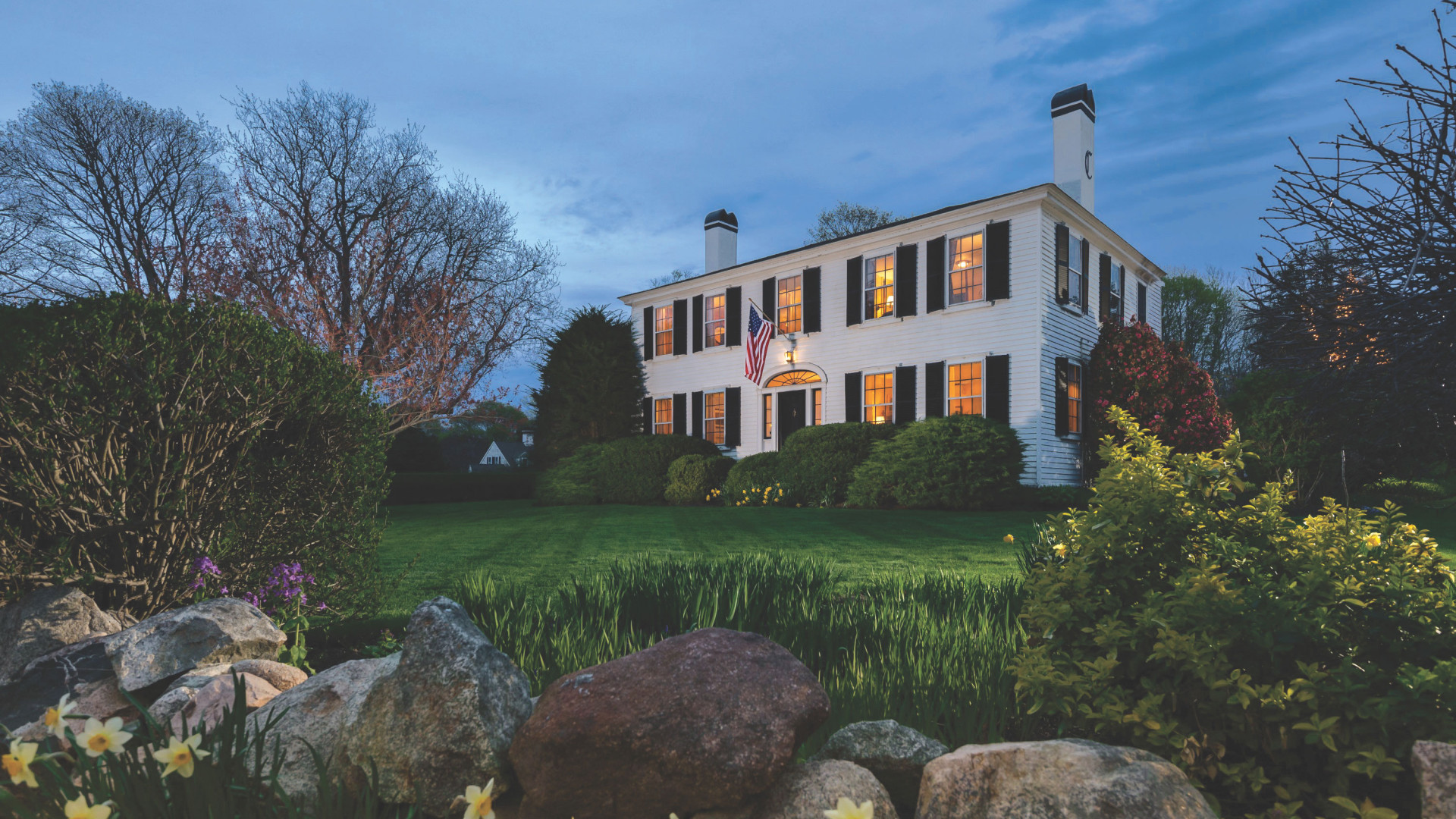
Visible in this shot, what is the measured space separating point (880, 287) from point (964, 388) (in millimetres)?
3200

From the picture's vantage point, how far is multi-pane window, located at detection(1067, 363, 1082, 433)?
14.8 meters

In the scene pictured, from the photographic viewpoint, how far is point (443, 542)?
8.98 metres

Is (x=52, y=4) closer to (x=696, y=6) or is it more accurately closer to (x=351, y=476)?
(x=696, y=6)

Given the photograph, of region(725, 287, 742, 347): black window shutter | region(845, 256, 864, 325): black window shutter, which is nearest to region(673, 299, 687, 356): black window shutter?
region(725, 287, 742, 347): black window shutter

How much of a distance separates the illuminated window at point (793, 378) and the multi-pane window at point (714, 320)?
2.11 meters

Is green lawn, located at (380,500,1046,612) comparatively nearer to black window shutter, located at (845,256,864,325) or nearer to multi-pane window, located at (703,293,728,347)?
black window shutter, located at (845,256,864,325)

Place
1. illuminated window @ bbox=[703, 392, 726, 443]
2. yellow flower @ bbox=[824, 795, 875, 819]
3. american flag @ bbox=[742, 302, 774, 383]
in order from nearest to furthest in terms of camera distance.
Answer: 1. yellow flower @ bbox=[824, 795, 875, 819]
2. american flag @ bbox=[742, 302, 774, 383]
3. illuminated window @ bbox=[703, 392, 726, 443]

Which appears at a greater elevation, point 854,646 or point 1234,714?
point 1234,714

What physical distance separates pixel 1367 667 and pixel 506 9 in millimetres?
12323

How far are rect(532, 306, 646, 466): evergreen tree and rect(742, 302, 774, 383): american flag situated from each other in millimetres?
4394

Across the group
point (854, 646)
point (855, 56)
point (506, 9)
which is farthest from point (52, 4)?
point (854, 646)

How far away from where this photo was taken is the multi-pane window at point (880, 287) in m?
16.2

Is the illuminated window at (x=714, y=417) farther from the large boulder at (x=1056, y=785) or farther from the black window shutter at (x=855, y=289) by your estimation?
the large boulder at (x=1056, y=785)

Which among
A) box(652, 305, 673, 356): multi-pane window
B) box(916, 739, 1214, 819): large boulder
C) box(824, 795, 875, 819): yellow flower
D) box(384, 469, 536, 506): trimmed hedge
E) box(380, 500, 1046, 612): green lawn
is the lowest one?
box(384, 469, 536, 506): trimmed hedge
